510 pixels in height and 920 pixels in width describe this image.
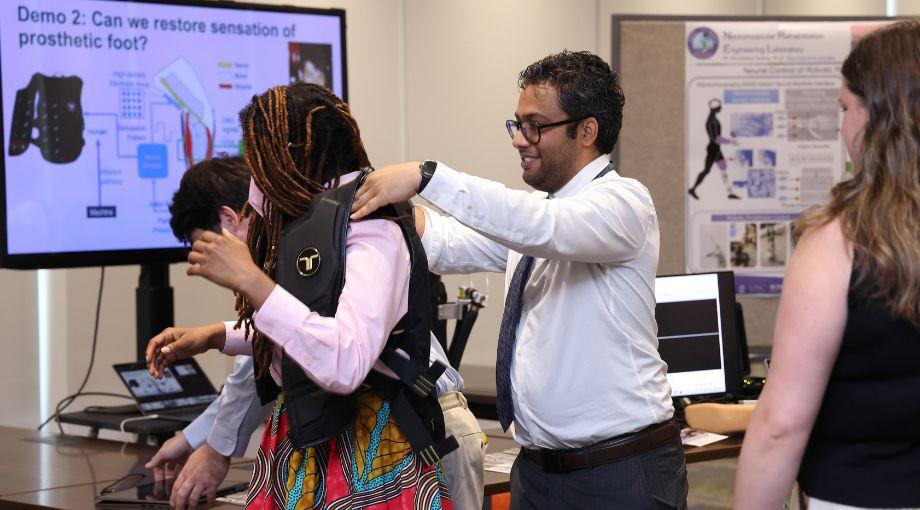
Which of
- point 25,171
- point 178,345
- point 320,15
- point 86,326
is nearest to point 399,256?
point 178,345

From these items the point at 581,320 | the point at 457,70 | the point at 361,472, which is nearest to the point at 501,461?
the point at 581,320

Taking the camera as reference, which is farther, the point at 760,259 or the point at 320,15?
the point at 760,259

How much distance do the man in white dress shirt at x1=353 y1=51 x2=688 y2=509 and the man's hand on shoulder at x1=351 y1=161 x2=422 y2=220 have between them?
0.17 metres

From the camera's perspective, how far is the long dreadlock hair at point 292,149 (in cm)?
173

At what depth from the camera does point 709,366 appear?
3438mm

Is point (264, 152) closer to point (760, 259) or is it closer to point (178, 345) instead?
point (178, 345)

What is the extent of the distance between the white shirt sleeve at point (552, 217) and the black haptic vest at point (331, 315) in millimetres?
89

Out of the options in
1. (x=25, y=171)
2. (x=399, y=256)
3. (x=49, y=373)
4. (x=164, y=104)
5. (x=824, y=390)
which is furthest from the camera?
(x=49, y=373)

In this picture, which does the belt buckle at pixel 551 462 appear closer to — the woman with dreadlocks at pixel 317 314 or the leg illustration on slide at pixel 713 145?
the woman with dreadlocks at pixel 317 314

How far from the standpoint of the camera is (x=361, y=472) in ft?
5.68

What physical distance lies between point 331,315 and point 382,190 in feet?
0.66

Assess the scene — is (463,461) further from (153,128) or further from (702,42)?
(702,42)

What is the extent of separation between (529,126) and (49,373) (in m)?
2.78

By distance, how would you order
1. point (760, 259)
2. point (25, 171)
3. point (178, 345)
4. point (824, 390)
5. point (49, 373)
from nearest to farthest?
point (824, 390), point (178, 345), point (25, 171), point (49, 373), point (760, 259)
